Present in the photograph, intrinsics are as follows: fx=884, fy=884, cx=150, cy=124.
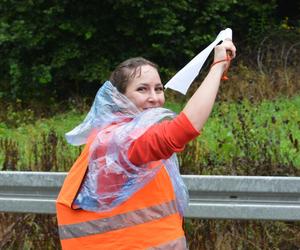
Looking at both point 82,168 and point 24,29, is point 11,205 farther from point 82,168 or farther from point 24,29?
point 24,29

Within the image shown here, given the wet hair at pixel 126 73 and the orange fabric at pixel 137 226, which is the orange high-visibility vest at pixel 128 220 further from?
the wet hair at pixel 126 73

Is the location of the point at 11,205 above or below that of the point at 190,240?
above

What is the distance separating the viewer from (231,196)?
5012 mm

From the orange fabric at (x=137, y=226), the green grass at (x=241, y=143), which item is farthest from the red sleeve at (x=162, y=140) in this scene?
the green grass at (x=241, y=143)

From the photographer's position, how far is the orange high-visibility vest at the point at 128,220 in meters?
3.13

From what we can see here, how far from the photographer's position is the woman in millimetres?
3096

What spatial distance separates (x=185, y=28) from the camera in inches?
592

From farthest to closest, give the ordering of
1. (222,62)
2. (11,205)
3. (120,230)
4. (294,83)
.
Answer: (294,83)
(11,205)
(120,230)
(222,62)

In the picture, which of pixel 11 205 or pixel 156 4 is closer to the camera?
pixel 11 205

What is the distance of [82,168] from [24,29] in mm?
11804

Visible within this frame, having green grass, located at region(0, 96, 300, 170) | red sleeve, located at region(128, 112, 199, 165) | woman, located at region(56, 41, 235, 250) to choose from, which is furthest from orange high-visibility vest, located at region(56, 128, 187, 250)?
green grass, located at region(0, 96, 300, 170)

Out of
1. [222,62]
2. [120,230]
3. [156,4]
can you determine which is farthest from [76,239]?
[156,4]

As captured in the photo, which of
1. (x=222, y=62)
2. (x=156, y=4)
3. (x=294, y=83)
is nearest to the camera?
(x=222, y=62)

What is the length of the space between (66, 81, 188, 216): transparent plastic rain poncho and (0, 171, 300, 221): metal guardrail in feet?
5.71
